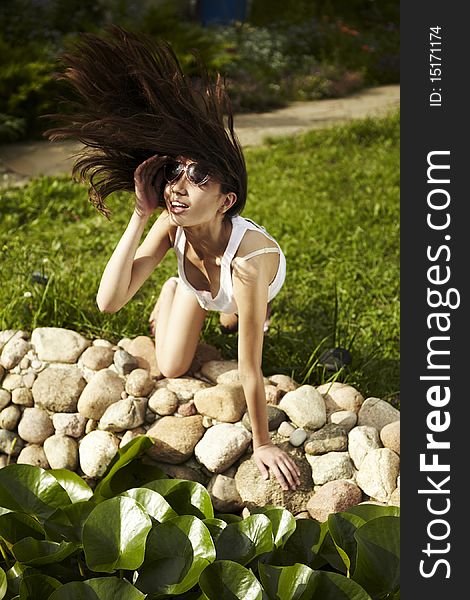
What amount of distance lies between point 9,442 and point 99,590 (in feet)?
3.50

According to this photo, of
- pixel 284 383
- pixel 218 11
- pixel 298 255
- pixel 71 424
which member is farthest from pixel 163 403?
pixel 218 11

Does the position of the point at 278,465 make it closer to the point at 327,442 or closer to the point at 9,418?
the point at 327,442

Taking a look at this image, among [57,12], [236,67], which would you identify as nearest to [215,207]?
[236,67]

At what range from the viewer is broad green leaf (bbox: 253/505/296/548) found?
2.34 metres

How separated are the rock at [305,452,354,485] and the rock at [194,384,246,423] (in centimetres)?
32

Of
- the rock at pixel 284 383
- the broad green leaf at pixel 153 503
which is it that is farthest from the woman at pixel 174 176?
the broad green leaf at pixel 153 503

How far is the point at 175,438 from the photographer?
9.16 feet

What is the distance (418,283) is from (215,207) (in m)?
0.71

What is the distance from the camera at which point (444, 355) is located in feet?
6.74

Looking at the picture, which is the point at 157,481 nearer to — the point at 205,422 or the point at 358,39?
the point at 205,422

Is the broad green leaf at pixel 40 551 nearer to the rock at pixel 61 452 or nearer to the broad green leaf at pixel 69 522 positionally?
the broad green leaf at pixel 69 522

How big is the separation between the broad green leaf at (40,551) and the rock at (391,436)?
1043mm

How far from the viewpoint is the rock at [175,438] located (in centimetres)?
279

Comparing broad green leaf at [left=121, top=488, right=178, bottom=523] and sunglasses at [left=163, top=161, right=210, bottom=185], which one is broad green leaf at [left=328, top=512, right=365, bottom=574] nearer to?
broad green leaf at [left=121, top=488, right=178, bottom=523]
